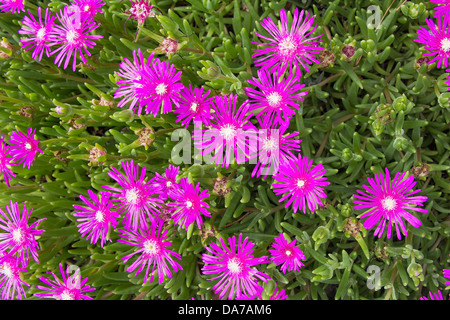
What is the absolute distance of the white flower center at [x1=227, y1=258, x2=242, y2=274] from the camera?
1210 mm

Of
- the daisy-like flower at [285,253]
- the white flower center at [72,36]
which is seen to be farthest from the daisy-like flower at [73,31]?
the daisy-like flower at [285,253]

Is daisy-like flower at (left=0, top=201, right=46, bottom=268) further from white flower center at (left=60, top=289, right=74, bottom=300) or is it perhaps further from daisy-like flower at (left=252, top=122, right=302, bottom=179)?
daisy-like flower at (left=252, top=122, right=302, bottom=179)

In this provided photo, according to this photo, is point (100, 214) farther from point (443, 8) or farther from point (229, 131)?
point (443, 8)

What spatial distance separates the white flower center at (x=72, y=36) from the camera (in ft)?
4.20

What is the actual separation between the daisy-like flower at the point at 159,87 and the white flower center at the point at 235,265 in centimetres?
51

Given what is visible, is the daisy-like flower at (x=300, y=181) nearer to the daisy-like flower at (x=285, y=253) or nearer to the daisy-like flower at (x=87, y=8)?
the daisy-like flower at (x=285, y=253)

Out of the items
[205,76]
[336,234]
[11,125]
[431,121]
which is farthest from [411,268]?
[11,125]

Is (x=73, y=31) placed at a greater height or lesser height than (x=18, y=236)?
greater

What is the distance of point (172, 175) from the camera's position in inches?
49.4

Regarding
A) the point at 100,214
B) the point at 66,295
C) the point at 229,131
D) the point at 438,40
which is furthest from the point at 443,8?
the point at 66,295

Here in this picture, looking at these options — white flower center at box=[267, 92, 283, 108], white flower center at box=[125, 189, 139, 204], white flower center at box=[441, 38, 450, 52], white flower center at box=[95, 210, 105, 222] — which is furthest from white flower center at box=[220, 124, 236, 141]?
white flower center at box=[441, 38, 450, 52]

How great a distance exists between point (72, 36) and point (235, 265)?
0.91 metres

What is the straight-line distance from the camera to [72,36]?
128cm

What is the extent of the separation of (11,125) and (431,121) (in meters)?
1.61
